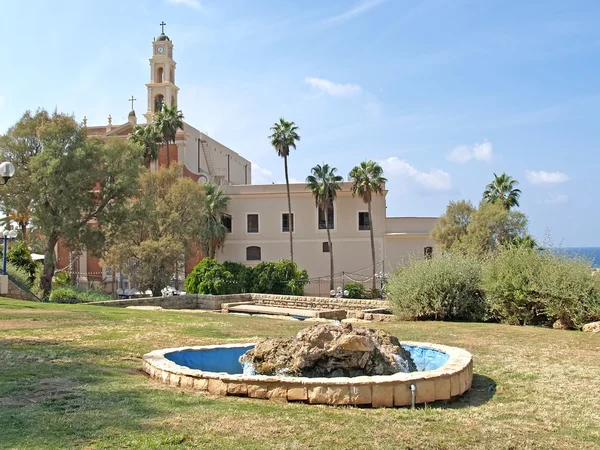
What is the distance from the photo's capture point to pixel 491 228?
38312 millimetres

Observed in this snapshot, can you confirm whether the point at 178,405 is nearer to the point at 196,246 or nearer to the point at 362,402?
the point at 362,402

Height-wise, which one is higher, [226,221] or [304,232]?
[226,221]

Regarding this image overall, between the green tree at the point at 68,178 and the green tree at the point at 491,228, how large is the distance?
20903mm

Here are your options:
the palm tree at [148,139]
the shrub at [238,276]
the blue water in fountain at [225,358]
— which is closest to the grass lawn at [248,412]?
the blue water in fountain at [225,358]

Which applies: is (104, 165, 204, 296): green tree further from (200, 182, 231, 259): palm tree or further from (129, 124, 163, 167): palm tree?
(129, 124, 163, 167): palm tree

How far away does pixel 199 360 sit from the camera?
28.0 ft

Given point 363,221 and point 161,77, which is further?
point 161,77

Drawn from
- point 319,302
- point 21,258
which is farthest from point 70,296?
point 319,302

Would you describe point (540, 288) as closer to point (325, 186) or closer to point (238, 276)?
point (238, 276)

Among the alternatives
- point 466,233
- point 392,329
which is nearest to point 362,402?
point 392,329

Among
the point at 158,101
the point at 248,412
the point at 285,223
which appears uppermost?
the point at 158,101

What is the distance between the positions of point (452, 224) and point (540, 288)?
25.5m

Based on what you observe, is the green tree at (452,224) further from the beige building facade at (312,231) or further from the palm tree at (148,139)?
the palm tree at (148,139)

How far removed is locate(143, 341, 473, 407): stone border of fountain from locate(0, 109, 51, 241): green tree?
23.4 metres
